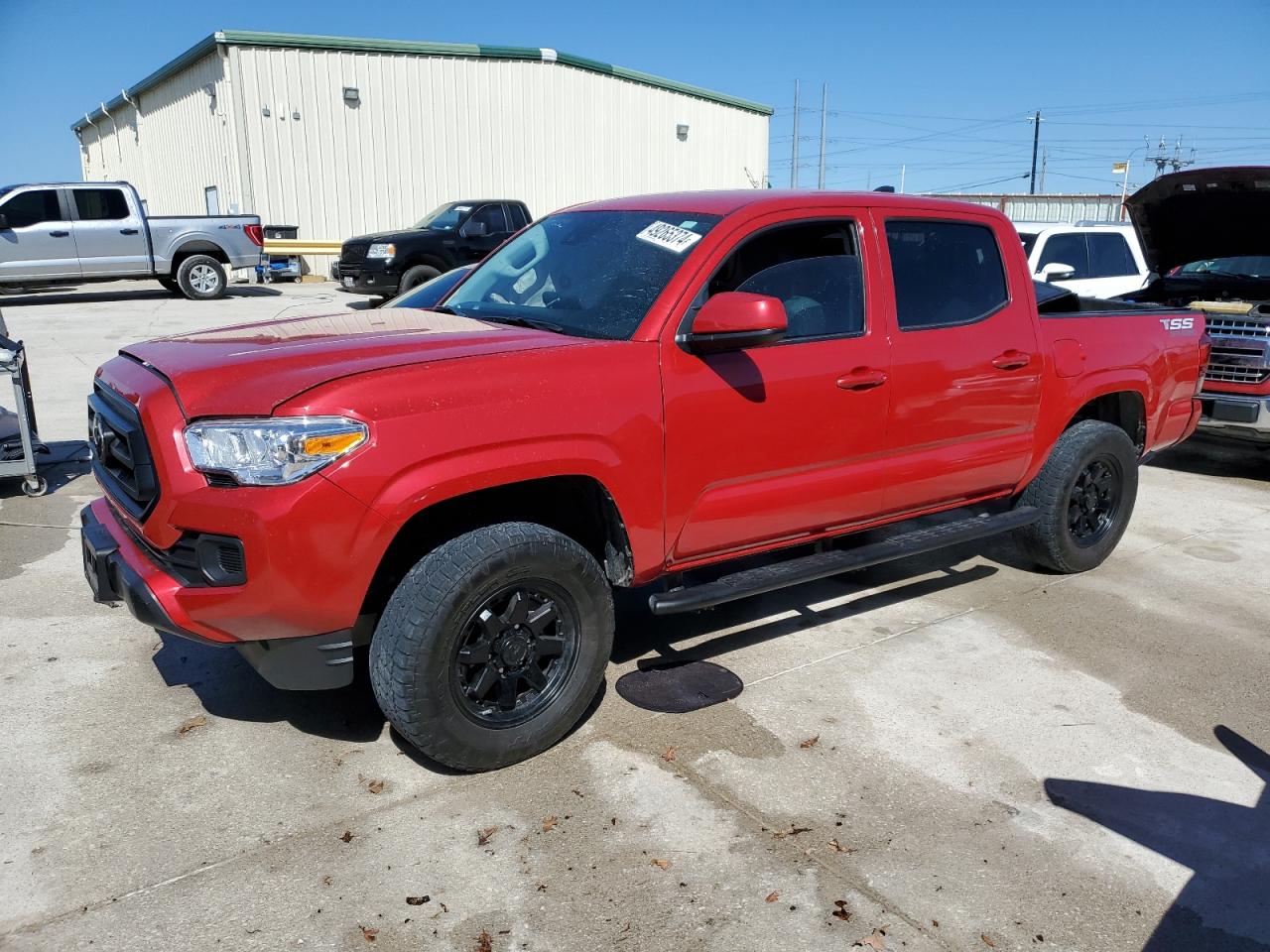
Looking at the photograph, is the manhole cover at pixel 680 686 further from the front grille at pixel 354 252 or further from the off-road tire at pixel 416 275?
the front grille at pixel 354 252

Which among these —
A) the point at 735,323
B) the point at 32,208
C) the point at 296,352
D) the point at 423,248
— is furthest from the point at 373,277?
the point at 735,323

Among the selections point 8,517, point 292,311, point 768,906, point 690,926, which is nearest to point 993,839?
point 768,906

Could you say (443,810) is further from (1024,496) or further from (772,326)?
(1024,496)

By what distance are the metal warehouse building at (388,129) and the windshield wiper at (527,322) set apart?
21439 millimetres

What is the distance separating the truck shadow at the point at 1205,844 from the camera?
8.93ft

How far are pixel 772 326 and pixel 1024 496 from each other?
2.44m

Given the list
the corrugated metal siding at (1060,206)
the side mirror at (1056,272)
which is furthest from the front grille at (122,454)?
the corrugated metal siding at (1060,206)

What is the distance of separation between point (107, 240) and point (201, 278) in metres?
1.62

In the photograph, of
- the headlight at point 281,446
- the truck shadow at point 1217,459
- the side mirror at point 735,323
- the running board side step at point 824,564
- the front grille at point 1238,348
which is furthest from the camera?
the truck shadow at point 1217,459

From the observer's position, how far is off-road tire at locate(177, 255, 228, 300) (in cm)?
1833

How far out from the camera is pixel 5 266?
17.0 m

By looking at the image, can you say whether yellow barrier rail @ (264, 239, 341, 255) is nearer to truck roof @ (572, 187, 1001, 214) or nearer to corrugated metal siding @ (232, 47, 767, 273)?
corrugated metal siding @ (232, 47, 767, 273)

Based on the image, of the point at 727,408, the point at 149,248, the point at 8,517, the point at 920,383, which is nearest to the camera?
the point at 727,408

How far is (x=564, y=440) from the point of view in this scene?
3.30 metres
